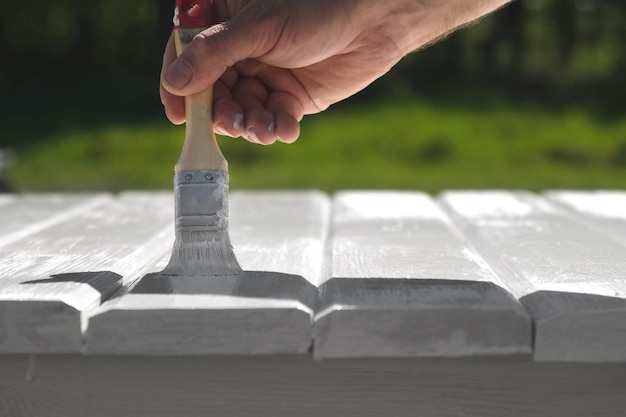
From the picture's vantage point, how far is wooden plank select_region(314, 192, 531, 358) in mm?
1213

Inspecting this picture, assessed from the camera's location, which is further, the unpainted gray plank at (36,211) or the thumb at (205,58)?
the unpainted gray plank at (36,211)

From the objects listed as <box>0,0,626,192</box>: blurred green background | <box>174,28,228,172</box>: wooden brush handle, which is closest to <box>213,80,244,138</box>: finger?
<box>174,28,228,172</box>: wooden brush handle

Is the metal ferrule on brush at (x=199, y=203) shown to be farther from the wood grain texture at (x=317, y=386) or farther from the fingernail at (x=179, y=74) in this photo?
the wood grain texture at (x=317, y=386)

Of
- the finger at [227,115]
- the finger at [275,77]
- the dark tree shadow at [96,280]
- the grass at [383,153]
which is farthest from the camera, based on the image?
the grass at [383,153]

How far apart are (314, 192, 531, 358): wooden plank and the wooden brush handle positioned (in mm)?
→ 279

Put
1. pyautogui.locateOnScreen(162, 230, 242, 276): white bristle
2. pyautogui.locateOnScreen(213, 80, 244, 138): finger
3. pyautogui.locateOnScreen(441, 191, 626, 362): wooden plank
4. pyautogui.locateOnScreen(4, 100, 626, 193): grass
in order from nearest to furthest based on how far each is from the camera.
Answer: pyautogui.locateOnScreen(441, 191, 626, 362): wooden plank
pyautogui.locateOnScreen(162, 230, 242, 276): white bristle
pyautogui.locateOnScreen(213, 80, 244, 138): finger
pyautogui.locateOnScreen(4, 100, 626, 193): grass

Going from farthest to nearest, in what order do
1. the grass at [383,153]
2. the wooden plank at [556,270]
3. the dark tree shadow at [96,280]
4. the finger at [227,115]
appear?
1. the grass at [383,153]
2. the finger at [227,115]
3. the dark tree shadow at [96,280]
4. the wooden plank at [556,270]

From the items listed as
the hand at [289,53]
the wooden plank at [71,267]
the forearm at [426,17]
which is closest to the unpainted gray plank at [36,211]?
the wooden plank at [71,267]

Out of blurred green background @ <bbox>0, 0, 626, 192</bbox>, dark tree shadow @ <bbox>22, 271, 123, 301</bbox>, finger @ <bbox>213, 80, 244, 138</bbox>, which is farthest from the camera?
blurred green background @ <bbox>0, 0, 626, 192</bbox>

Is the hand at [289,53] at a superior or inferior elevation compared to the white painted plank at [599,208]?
superior

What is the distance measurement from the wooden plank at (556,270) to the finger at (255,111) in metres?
0.49

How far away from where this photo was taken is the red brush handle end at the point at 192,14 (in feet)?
4.99

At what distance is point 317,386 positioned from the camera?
1.29m

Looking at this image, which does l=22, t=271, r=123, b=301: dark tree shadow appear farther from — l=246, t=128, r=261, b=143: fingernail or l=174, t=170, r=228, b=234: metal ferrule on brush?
l=246, t=128, r=261, b=143: fingernail
